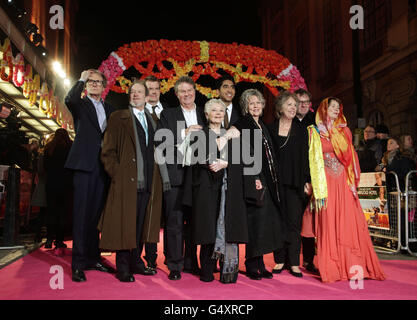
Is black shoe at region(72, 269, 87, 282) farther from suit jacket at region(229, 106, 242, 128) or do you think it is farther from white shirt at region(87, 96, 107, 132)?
suit jacket at region(229, 106, 242, 128)

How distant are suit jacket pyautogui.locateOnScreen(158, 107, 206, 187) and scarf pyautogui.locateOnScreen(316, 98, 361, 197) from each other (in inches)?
48.3

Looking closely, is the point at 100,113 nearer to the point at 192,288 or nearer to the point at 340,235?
the point at 192,288

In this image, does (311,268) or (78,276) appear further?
(311,268)

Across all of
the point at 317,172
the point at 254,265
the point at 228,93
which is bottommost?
the point at 254,265

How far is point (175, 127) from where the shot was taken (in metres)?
3.77

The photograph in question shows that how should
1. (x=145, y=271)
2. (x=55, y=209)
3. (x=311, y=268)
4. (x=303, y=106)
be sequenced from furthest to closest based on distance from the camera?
(x=55, y=209) < (x=303, y=106) < (x=311, y=268) < (x=145, y=271)

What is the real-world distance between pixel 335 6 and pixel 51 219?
1513 centimetres

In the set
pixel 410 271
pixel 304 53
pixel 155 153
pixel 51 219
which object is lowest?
pixel 410 271

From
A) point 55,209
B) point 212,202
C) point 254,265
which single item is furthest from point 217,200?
point 55,209

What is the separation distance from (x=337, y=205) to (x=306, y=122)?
43.0 inches

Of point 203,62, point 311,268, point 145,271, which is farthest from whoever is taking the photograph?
point 203,62

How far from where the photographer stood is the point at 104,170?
3.62 metres

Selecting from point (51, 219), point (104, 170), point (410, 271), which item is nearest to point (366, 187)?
point (410, 271)
